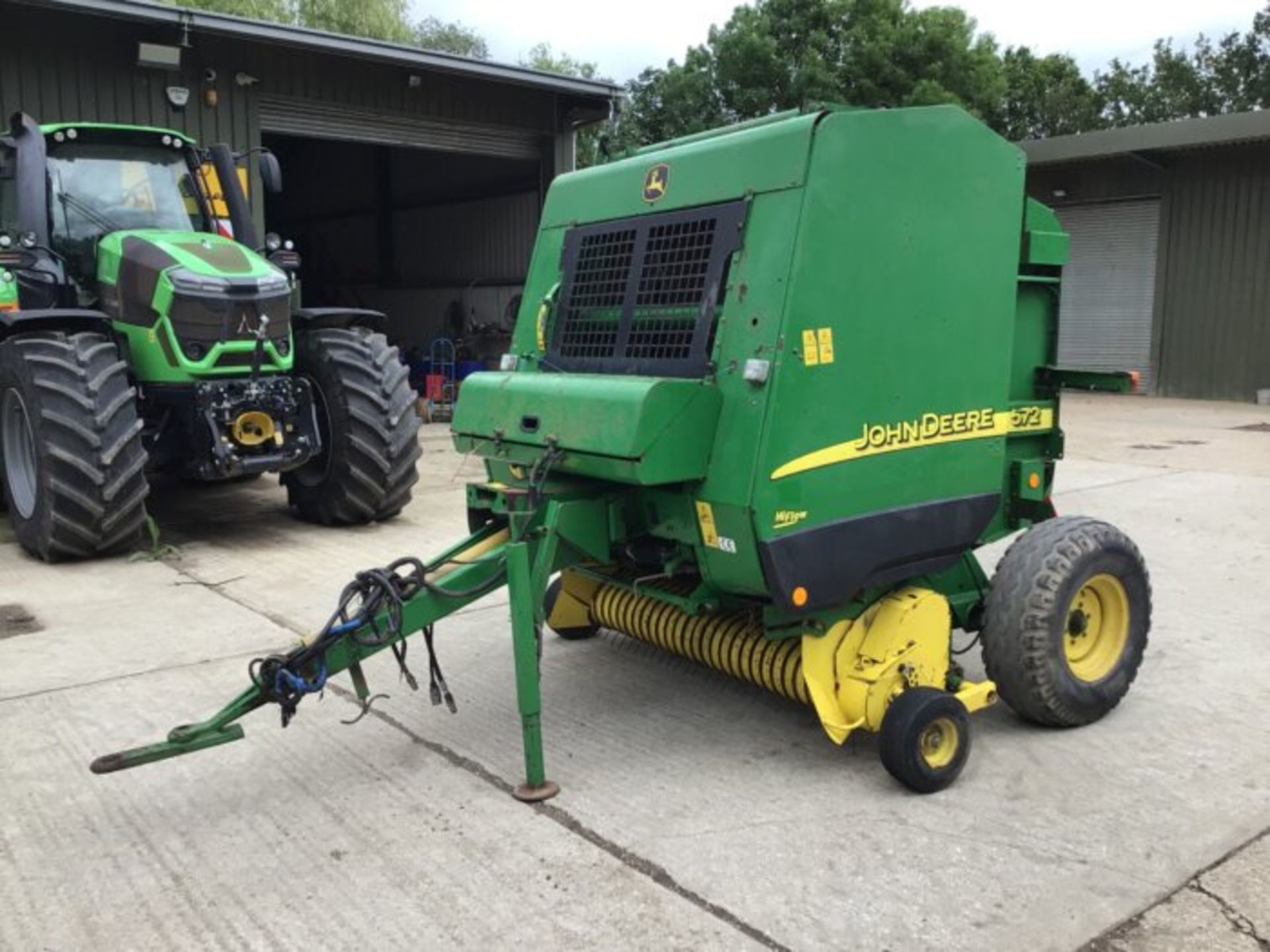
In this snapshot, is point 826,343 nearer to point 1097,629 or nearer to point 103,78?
point 1097,629

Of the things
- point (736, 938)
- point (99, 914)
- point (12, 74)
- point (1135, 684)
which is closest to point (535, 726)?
point (736, 938)

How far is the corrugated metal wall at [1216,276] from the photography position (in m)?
17.0

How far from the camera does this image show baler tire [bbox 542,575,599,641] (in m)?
4.89

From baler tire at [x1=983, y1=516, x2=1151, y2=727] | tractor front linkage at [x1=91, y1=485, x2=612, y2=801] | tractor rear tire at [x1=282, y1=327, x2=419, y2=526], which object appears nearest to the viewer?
tractor front linkage at [x1=91, y1=485, x2=612, y2=801]

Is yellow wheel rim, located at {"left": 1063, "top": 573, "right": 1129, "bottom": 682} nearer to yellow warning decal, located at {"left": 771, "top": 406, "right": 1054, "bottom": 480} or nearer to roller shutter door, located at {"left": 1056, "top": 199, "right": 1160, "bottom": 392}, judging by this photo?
yellow warning decal, located at {"left": 771, "top": 406, "right": 1054, "bottom": 480}

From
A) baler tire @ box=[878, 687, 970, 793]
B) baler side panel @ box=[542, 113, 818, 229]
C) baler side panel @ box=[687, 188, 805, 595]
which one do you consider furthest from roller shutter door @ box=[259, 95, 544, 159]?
baler tire @ box=[878, 687, 970, 793]

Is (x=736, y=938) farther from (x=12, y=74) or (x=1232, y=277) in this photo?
(x=1232, y=277)

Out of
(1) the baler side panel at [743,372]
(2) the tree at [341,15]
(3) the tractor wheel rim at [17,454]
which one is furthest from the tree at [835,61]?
(1) the baler side panel at [743,372]

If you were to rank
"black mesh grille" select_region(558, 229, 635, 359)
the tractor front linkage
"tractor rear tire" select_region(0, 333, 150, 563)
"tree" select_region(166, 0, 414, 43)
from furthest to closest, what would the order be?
"tree" select_region(166, 0, 414, 43)
"tractor rear tire" select_region(0, 333, 150, 563)
"black mesh grille" select_region(558, 229, 635, 359)
the tractor front linkage

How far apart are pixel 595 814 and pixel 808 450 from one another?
128 centimetres

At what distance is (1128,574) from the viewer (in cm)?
403

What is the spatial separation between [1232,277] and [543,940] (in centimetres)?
1812

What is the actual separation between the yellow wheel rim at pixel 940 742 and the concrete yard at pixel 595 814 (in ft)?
0.38

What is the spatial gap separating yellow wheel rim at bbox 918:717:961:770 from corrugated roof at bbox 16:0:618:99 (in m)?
9.65
